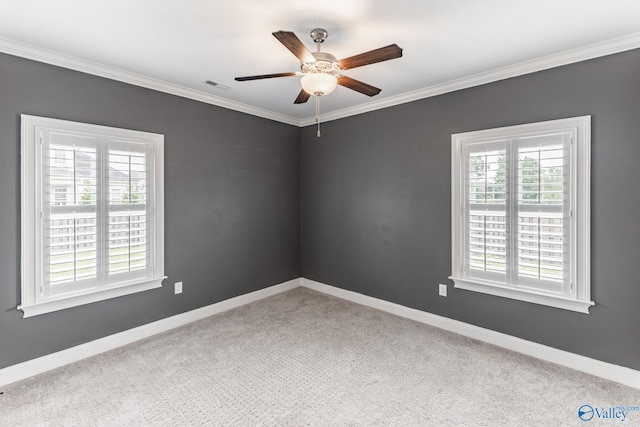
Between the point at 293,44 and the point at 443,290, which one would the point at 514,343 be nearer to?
the point at 443,290

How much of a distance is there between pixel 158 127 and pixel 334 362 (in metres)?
2.91

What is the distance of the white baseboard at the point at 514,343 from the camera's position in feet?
7.87

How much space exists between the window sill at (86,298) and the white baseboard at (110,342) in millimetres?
377

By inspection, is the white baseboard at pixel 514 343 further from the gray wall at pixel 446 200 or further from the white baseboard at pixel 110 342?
the white baseboard at pixel 110 342

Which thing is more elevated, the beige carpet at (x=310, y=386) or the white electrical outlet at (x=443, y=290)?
the white electrical outlet at (x=443, y=290)

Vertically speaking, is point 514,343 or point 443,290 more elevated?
point 443,290

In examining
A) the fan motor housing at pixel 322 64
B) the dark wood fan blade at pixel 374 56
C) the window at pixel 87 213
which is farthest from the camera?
the window at pixel 87 213

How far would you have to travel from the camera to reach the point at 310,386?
2.35 m

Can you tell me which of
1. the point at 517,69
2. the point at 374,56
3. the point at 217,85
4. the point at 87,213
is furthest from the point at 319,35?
the point at 87,213

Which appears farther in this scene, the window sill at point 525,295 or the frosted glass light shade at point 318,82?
the window sill at point 525,295

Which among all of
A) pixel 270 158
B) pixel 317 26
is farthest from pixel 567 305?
pixel 270 158

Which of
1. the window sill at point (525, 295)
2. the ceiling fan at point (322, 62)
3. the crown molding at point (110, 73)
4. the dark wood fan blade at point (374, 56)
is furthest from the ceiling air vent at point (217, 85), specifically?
the window sill at point (525, 295)

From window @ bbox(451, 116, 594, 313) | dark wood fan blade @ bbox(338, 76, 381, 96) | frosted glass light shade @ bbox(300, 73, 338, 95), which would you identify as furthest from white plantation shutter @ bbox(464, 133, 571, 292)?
frosted glass light shade @ bbox(300, 73, 338, 95)

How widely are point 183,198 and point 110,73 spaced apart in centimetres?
134
